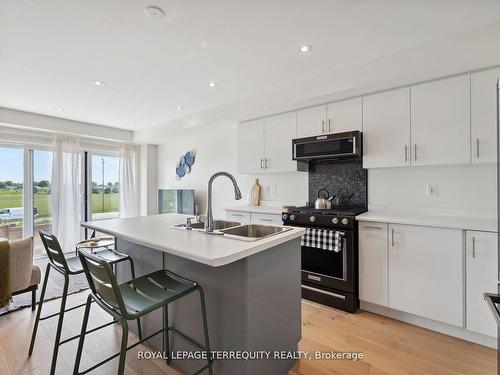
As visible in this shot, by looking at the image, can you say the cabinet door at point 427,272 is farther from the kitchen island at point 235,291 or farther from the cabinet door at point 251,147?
the cabinet door at point 251,147

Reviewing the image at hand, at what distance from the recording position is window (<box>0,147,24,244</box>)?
4.11 meters

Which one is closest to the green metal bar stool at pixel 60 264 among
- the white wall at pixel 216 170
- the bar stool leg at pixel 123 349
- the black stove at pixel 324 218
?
the bar stool leg at pixel 123 349

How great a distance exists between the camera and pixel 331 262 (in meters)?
2.55

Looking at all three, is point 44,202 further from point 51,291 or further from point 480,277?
point 480,277

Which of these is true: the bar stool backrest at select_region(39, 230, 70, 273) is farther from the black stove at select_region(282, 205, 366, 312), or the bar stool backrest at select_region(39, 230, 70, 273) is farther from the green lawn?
the green lawn

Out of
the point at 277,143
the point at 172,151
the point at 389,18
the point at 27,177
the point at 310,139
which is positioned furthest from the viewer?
the point at 172,151

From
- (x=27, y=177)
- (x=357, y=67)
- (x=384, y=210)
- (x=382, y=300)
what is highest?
(x=357, y=67)

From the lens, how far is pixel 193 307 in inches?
62.5

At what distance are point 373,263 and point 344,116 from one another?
156 centimetres

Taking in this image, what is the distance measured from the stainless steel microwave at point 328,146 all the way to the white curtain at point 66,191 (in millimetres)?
4102

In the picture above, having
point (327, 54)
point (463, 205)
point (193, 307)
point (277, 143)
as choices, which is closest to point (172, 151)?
point (277, 143)

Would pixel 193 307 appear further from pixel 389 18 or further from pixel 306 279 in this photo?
pixel 389 18

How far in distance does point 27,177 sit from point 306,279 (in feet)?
16.0

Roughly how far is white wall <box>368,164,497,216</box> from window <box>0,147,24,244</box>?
5.47 meters
